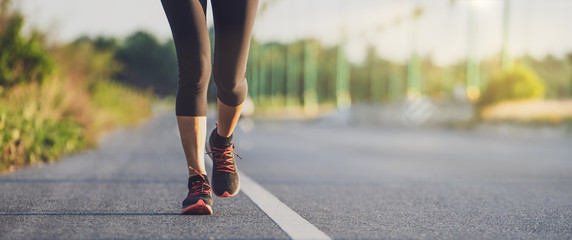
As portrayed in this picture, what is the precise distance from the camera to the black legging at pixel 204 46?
3672 mm

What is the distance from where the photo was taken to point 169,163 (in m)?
7.66

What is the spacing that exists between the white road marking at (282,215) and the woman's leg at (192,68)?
46 centimetres

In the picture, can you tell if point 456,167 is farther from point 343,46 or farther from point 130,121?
point 343,46

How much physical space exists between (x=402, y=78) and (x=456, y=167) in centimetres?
11261

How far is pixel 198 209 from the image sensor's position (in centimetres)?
363

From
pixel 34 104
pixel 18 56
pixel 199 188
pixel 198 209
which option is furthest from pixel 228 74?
pixel 18 56

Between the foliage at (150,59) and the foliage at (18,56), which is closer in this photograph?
the foliage at (18,56)

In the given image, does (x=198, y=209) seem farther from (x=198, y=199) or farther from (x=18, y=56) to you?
(x=18, y=56)

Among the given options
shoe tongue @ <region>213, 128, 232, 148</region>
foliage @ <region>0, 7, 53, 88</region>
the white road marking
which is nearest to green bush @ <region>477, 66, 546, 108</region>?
foliage @ <region>0, 7, 53, 88</region>

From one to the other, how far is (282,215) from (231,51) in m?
0.88

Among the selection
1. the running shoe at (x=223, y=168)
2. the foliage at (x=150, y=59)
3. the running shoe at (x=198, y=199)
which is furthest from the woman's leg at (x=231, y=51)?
the foliage at (x=150, y=59)

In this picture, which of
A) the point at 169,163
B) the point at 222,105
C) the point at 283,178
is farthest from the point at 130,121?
the point at 222,105

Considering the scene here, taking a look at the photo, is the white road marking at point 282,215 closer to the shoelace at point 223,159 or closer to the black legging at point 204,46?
the shoelace at point 223,159

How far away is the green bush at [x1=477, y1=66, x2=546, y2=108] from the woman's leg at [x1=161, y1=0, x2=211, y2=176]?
23.3 metres
